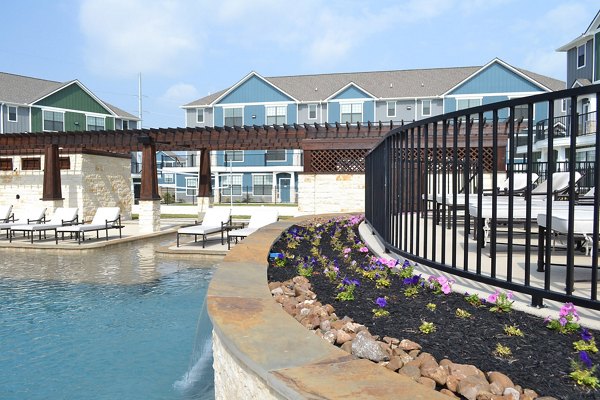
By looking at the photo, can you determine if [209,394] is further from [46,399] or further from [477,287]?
[477,287]

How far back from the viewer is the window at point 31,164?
73.9 ft

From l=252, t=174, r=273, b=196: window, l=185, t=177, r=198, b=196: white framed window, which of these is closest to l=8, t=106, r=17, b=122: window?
l=185, t=177, r=198, b=196: white framed window

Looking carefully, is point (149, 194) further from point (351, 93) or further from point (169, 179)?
point (169, 179)

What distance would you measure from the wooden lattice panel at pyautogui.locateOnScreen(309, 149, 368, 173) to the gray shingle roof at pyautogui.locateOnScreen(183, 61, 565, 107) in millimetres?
19402

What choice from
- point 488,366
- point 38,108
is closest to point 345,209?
point 488,366

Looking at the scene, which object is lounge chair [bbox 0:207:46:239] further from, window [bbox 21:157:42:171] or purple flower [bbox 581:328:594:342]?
purple flower [bbox 581:328:594:342]

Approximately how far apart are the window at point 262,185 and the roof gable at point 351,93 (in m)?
8.79

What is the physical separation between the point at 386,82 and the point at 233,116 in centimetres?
1310

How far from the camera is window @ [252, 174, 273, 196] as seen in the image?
3972 cm

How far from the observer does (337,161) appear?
1830 centimetres

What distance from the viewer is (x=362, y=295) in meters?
3.82

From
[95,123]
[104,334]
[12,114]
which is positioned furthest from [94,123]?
[104,334]

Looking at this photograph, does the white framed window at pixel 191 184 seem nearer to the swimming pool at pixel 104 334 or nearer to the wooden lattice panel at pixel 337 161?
the wooden lattice panel at pixel 337 161

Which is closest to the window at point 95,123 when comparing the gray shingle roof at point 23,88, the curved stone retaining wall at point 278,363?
the gray shingle roof at point 23,88
